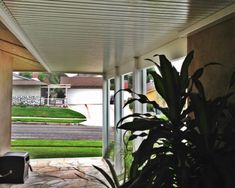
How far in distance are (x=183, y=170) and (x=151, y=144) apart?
0.26m

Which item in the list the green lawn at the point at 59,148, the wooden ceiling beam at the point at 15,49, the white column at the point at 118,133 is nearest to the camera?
the wooden ceiling beam at the point at 15,49

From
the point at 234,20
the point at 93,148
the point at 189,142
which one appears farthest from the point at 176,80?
the point at 93,148

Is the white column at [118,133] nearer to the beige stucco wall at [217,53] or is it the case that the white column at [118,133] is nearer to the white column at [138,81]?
the white column at [138,81]

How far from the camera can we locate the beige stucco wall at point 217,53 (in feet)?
9.25

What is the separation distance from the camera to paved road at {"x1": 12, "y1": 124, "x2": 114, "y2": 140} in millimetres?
14352

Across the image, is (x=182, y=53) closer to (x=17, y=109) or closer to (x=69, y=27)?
(x=69, y=27)

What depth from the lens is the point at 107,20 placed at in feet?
10.8

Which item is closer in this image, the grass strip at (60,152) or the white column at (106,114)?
the white column at (106,114)

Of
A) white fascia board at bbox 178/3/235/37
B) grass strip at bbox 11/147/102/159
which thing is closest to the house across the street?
grass strip at bbox 11/147/102/159

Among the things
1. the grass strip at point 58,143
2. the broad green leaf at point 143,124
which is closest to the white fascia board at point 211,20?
the broad green leaf at point 143,124

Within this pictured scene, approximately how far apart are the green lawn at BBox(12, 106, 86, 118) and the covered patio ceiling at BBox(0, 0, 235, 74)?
10352 millimetres

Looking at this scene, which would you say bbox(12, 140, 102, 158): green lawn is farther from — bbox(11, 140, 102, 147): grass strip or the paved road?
the paved road

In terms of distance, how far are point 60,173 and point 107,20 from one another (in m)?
5.85

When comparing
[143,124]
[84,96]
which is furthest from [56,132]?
[143,124]
